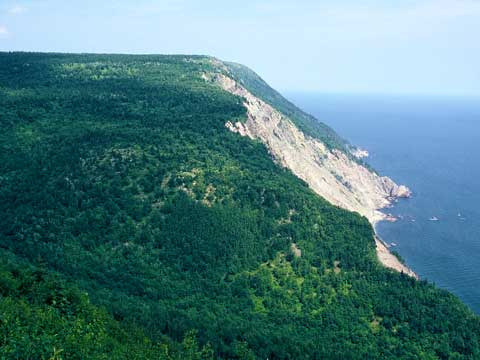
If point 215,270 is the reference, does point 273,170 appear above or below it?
above

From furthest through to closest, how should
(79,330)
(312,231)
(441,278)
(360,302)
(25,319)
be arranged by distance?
(441,278) < (312,231) < (360,302) < (79,330) < (25,319)

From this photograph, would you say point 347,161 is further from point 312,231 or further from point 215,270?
point 215,270

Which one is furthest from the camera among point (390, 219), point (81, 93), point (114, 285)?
point (390, 219)

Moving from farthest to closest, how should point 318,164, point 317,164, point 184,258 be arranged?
point 318,164
point 317,164
point 184,258

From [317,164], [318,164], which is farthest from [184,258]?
[318,164]

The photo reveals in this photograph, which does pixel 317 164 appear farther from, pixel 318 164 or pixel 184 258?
pixel 184 258

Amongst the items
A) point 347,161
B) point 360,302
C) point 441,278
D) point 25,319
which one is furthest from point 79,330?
point 347,161

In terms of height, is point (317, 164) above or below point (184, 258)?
above

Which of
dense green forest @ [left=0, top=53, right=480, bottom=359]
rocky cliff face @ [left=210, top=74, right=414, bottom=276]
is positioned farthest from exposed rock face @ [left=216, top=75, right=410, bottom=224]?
dense green forest @ [left=0, top=53, right=480, bottom=359]
